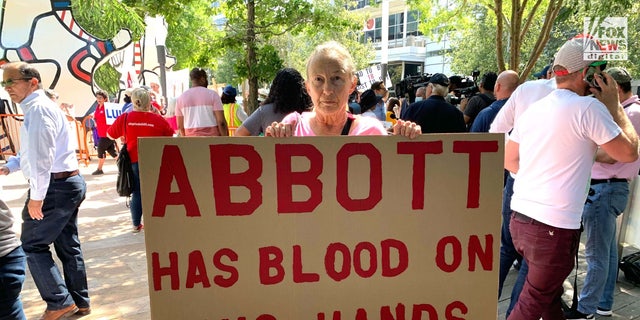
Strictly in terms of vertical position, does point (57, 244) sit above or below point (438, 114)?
below

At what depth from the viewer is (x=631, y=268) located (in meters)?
3.72

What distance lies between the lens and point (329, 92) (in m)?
1.75

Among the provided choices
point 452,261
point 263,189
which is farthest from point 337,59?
point 452,261

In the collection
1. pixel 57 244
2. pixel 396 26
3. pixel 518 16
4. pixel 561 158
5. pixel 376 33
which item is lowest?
pixel 57 244

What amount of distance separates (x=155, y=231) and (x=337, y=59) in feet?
3.05

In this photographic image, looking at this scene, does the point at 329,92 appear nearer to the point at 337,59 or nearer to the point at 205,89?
the point at 337,59

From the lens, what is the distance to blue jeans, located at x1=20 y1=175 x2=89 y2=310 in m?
2.95

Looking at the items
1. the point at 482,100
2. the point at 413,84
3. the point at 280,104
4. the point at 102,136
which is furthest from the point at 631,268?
the point at 102,136

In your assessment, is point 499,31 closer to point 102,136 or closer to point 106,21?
point 106,21

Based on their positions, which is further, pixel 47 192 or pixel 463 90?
pixel 463 90

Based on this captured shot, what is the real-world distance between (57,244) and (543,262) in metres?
3.15

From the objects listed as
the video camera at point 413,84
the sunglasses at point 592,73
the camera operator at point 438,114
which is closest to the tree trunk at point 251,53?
the camera operator at point 438,114

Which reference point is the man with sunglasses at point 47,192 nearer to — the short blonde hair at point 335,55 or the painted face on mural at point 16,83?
the painted face on mural at point 16,83

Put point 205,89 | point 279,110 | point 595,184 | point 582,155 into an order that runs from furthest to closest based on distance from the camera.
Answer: point 205,89, point 279,110, point 595,184, point 582,155
